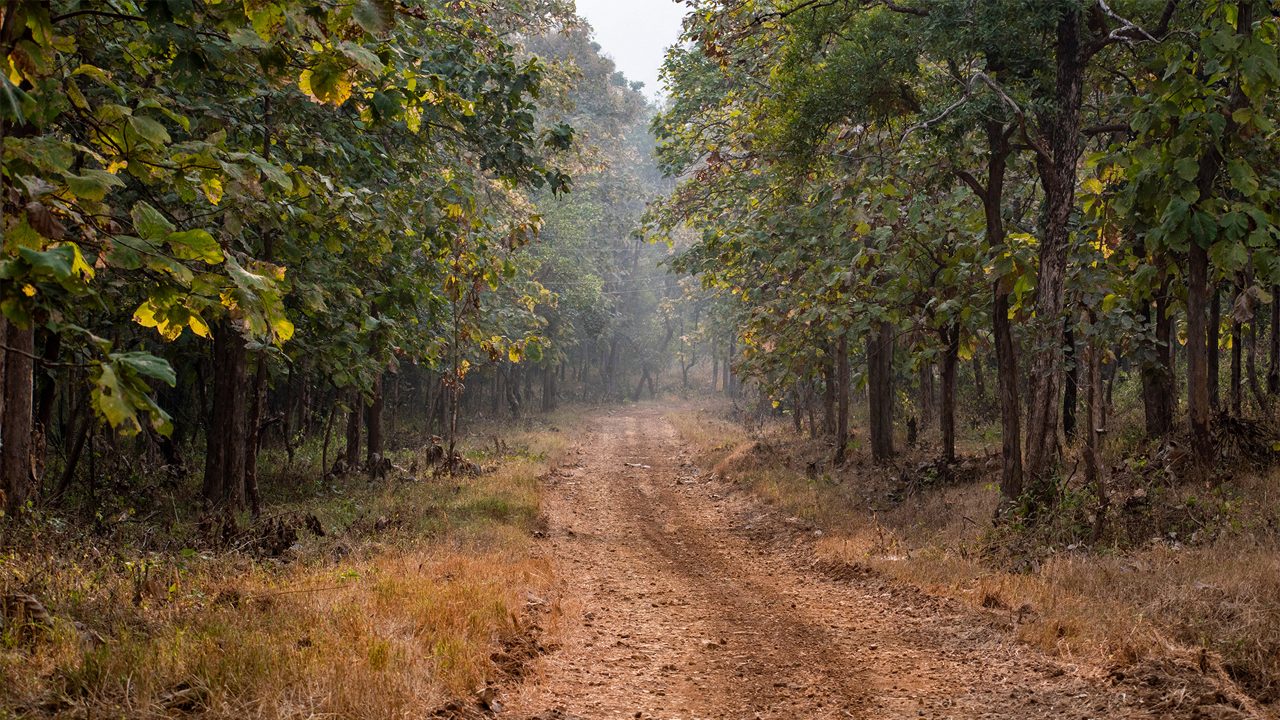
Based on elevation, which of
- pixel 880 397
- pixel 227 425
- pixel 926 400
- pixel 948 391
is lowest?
pixel 227 425

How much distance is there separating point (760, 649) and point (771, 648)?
3.9 inches

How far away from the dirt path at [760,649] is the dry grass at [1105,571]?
398 millimetres

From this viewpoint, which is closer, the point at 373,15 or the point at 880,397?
the point at 373,15

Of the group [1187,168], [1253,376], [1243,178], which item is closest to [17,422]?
[1187,168]

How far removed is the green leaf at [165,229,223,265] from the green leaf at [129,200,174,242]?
93 mm

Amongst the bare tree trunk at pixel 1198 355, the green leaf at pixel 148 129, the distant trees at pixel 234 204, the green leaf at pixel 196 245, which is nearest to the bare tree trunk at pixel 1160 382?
the bare tree trunk at pixel 1198 355

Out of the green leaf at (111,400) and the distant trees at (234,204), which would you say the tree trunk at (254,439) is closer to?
the distant trees at (234,204)

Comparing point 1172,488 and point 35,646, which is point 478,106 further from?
point 1172,488

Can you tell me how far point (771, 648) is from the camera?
282 inches

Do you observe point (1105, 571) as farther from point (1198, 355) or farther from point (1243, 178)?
point (1243, 178)

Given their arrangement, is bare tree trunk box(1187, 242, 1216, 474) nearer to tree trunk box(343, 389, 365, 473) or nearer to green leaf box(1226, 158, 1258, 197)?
green leaf box(1226, 158, 1258, 197)

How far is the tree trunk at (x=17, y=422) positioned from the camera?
686 cm

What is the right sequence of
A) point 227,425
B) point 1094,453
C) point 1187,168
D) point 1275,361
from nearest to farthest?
point 1187,168
point 1094,453
point 227,425
point 1275,361

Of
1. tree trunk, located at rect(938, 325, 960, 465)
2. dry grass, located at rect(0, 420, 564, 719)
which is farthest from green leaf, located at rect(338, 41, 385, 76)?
tree trunk, located at rect(938, 325, 960, 465)
